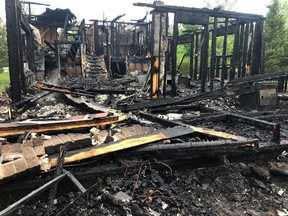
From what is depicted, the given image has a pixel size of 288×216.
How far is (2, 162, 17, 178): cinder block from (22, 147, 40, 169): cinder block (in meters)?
0.14

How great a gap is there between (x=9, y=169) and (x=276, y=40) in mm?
25942

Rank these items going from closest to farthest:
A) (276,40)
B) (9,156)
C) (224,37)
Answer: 1. (9,156)
2. (224,37)
3. (276,40)

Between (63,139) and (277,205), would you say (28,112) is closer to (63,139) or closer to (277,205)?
(63,139)

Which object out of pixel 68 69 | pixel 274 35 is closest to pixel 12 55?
pixel 68 69

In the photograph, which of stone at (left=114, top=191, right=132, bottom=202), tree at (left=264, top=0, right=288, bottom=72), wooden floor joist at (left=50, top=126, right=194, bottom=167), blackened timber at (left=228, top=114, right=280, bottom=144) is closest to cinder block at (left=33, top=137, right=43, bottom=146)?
wooden floor joist at (left=50, top=126, right=194, bottom=167)

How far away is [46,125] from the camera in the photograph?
367 cm

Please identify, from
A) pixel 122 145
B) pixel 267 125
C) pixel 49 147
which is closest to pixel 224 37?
pixel 267 125

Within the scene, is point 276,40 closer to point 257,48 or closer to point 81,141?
point 257,48

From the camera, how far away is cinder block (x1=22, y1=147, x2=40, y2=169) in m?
2.45

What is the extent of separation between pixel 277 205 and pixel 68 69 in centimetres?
1624

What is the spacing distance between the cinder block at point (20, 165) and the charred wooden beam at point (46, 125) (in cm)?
121

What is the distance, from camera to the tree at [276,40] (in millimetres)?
22750

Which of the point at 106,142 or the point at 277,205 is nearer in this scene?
the point at 277,205

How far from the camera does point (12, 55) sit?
6.77 metres
